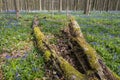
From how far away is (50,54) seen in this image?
24.1ft

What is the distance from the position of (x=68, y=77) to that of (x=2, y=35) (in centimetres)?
724

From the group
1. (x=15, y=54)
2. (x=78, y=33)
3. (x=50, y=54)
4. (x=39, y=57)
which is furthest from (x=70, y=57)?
(x=15, y=54)

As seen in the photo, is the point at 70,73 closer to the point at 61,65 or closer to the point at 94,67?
the point at 61,65

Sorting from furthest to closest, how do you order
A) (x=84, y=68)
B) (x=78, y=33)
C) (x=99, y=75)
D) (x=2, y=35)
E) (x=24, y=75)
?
1. (x=2, y=35)
2. (x=78, y=33)
3. (x=24, y=75)
4. (x=84, y=68)
5. (x=99, y=75)

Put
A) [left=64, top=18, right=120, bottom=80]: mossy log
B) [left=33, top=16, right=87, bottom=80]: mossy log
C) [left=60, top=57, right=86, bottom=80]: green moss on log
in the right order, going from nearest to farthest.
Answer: [left=64, top=18, right=120, bottom=80]: mossy log, [left=60, top=57, right=86, bottom=80]: green moss on log, [left=33, top=16, right=87, bottom=80]: mossy log

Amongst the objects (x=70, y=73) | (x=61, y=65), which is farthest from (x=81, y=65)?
(x=70, y=73)

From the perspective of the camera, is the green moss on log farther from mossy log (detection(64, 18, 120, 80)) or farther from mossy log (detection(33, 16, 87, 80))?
mossy log (detection(64, 18, 120, 80))

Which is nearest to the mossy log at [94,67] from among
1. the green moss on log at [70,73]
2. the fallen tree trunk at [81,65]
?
the fallen tree trunk at [81,65]

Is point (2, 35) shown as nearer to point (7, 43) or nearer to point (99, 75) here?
→ point (7, 43)

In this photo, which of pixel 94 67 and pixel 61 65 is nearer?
pixel 94 67

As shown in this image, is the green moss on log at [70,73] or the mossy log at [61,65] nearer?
the green moss on log at [70,73]

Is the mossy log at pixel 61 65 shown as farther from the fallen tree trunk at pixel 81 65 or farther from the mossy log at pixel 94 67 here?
the mossy log at pixel 94 67

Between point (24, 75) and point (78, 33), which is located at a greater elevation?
point (78, 33)

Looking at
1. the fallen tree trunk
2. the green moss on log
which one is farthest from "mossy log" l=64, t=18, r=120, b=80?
the green moss on log
